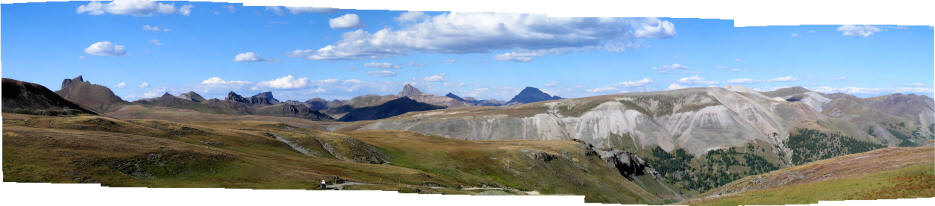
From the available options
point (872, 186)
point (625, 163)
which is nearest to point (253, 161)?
point (872, 186)

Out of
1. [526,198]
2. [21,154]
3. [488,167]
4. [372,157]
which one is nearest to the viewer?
[526,198]

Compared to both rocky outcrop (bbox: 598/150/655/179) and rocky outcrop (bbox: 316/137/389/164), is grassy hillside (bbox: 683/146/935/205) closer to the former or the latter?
rocky outcrop (bbox: 316/137/389/164)

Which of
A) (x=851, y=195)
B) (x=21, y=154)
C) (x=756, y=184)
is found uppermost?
(x=21, y=154)

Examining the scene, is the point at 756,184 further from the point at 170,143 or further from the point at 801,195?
the point at 170,143

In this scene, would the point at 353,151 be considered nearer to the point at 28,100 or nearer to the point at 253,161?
the point at 253,161

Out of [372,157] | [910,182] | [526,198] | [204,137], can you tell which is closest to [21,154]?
[204,137]

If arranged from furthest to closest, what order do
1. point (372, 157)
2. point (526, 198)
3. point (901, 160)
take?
point (372, 157) < point (901, 160) < point (526, 198)

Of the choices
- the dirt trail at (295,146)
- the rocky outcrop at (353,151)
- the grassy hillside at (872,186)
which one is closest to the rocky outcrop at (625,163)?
the rocky outcrop at (353,151)

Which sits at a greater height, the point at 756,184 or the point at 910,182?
the point at 910,182

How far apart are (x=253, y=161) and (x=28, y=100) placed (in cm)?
6696

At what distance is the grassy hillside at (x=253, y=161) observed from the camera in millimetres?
51312

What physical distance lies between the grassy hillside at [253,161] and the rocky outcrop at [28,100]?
882 inches

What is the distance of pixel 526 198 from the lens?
1726 inches

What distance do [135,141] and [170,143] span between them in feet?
11.0
